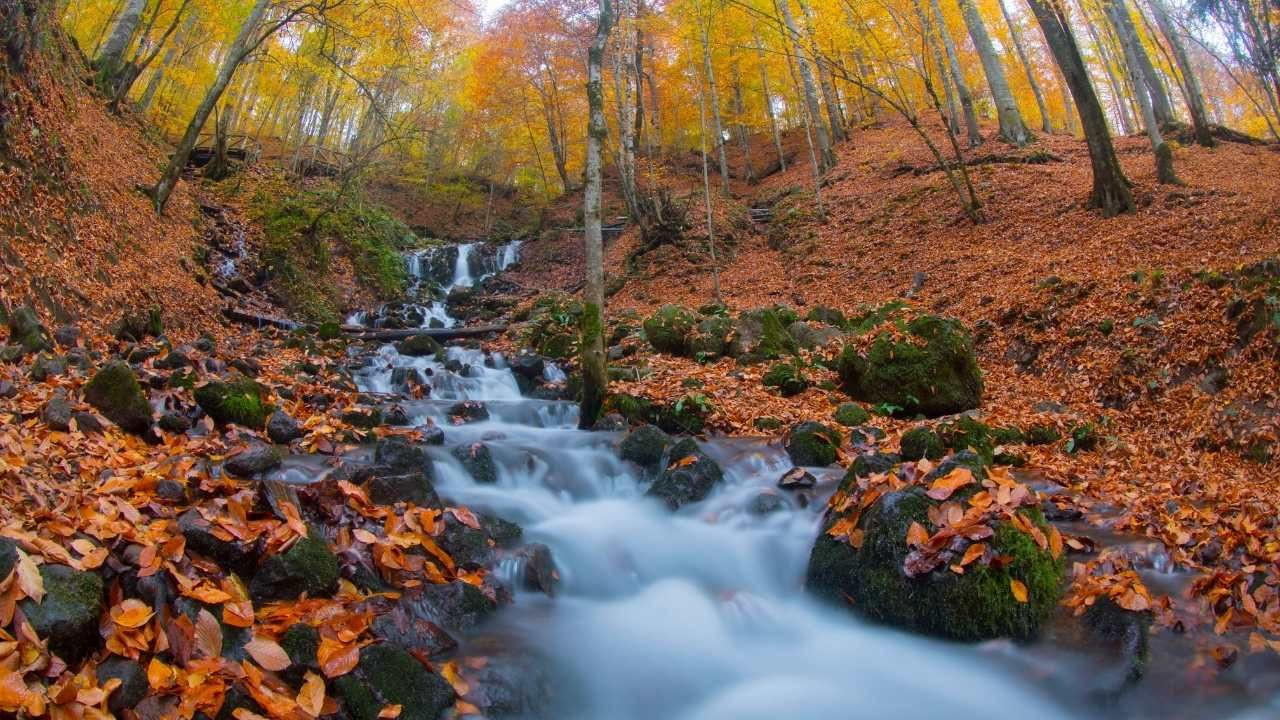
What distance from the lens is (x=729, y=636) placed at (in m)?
4.76

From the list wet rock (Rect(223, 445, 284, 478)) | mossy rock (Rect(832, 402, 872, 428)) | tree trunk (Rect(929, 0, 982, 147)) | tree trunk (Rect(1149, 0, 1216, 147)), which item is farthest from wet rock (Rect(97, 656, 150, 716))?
tree trunk (Rect(929, 0, 982, 147))

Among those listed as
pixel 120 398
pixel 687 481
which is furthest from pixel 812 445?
pixel 120 398

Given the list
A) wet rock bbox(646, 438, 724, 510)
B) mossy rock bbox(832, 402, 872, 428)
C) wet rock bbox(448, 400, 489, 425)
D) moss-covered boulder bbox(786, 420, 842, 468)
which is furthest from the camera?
wet rock bbox(448, 400, 489, 425)

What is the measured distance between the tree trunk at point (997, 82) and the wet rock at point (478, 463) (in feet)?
55.0

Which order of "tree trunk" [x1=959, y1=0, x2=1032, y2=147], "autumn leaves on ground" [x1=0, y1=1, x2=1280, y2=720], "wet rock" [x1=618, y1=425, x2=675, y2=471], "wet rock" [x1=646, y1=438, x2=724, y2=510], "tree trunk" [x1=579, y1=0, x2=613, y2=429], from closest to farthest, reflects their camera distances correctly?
"autumn leaves on ground" [x1=0, y1=1, x2=1280, y2=720], "wet rock" [x1=646, y1=438, x2=724, y2=510], "wet rock" [x1=618, y1=425, x2=675, y2=471], "tree trunk" [x1=579, y1=0, x2=613, y2=429], "tree trunk" [x1=959, y1=0, x2=1032, y2=147]

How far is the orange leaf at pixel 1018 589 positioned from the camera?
4039 mm

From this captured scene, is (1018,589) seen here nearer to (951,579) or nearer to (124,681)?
(951,579)

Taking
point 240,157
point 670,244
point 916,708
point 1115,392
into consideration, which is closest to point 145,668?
point 916,708

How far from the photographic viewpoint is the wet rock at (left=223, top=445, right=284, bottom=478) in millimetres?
5160

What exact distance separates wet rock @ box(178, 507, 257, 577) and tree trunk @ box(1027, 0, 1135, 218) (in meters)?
13.3

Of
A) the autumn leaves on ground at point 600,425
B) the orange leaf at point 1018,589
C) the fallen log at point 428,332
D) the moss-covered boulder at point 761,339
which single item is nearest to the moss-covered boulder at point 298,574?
the autumn leaves on ground at point 600,425

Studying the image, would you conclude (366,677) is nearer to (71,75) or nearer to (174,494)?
(174,494)

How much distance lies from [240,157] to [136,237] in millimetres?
9866

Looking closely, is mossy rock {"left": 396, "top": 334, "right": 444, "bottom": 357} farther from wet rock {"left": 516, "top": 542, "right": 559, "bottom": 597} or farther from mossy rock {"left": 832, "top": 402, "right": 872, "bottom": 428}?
wet rock {"left": 516, "top": 542, "right": 559, "bottom": 597}
